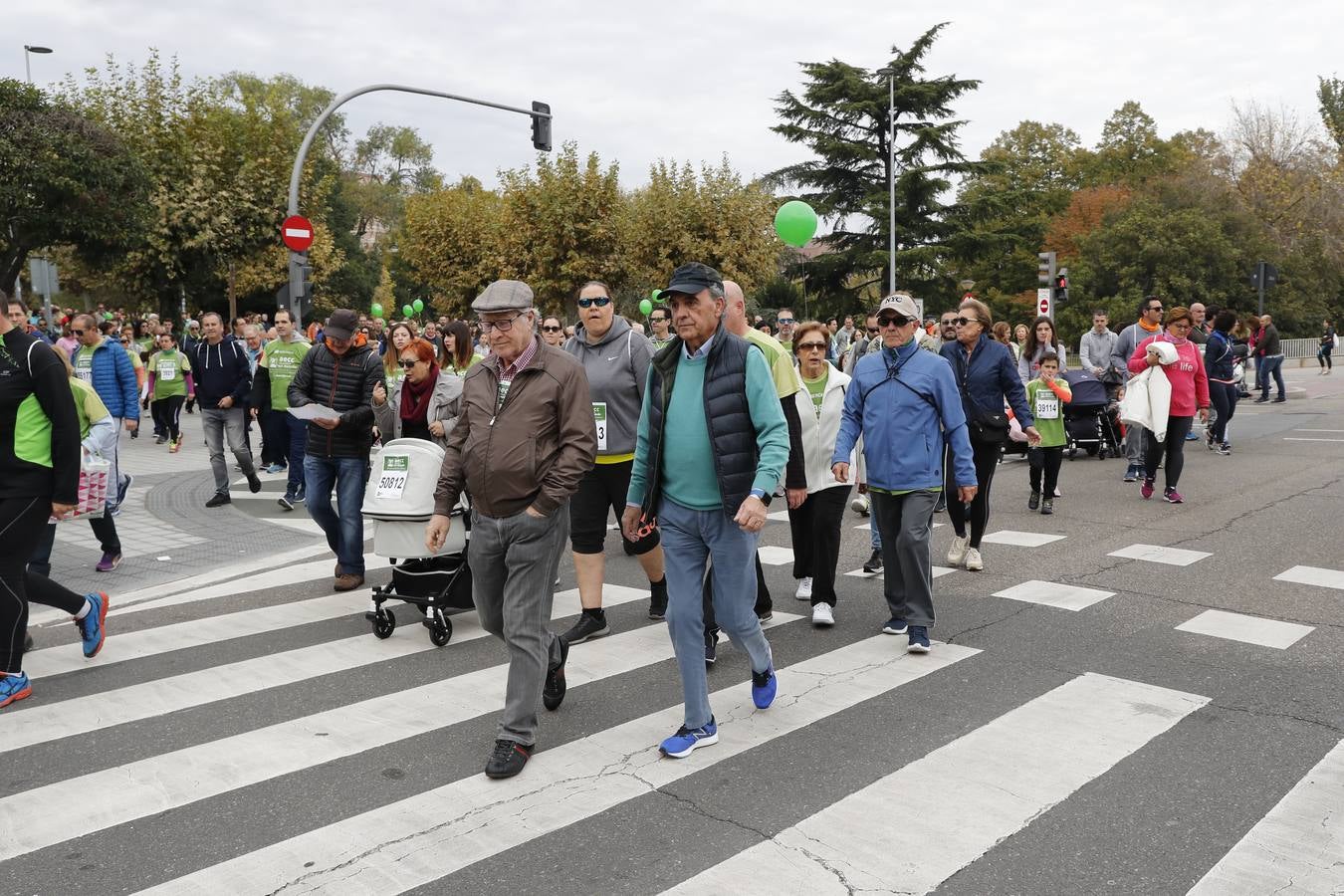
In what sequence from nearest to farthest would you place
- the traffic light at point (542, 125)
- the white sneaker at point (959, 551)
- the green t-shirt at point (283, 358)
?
1. the white sneaker at point (959, 551)
2. the green t-shirt at point (283, 358)
3. the traffic light at point (542, 125)

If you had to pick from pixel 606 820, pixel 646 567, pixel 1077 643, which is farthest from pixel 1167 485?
pixel 606 820

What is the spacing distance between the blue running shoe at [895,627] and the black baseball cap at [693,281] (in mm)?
2719

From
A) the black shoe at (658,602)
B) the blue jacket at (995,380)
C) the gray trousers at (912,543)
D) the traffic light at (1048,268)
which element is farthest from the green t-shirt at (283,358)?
the traffic light at (1048,268)

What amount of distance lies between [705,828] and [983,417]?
477cm

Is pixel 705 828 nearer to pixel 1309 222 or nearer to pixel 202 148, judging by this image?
pixel 202 148

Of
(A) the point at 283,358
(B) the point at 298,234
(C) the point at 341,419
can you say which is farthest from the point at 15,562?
(B) the point at 298,234

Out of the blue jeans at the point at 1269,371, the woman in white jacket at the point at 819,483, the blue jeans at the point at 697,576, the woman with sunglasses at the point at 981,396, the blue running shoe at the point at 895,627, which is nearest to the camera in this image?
the blue jeans at the point at 697,576

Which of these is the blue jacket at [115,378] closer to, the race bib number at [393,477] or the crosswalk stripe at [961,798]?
the race bib number at [393,477]

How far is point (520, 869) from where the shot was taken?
3.45 m

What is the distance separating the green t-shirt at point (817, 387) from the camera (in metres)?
6.86

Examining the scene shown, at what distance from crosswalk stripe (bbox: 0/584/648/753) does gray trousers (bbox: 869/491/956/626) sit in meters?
2.10

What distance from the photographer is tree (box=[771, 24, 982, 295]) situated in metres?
43.8

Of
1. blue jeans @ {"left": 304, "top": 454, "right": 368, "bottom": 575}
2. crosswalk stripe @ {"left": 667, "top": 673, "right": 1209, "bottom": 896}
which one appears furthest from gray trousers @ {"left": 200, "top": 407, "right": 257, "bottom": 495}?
crosswalk stripe @ {"left": 667, "top": 673, "right": 1209, "bottom": 896}

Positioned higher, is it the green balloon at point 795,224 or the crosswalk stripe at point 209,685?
the green balloon at point 795,224
